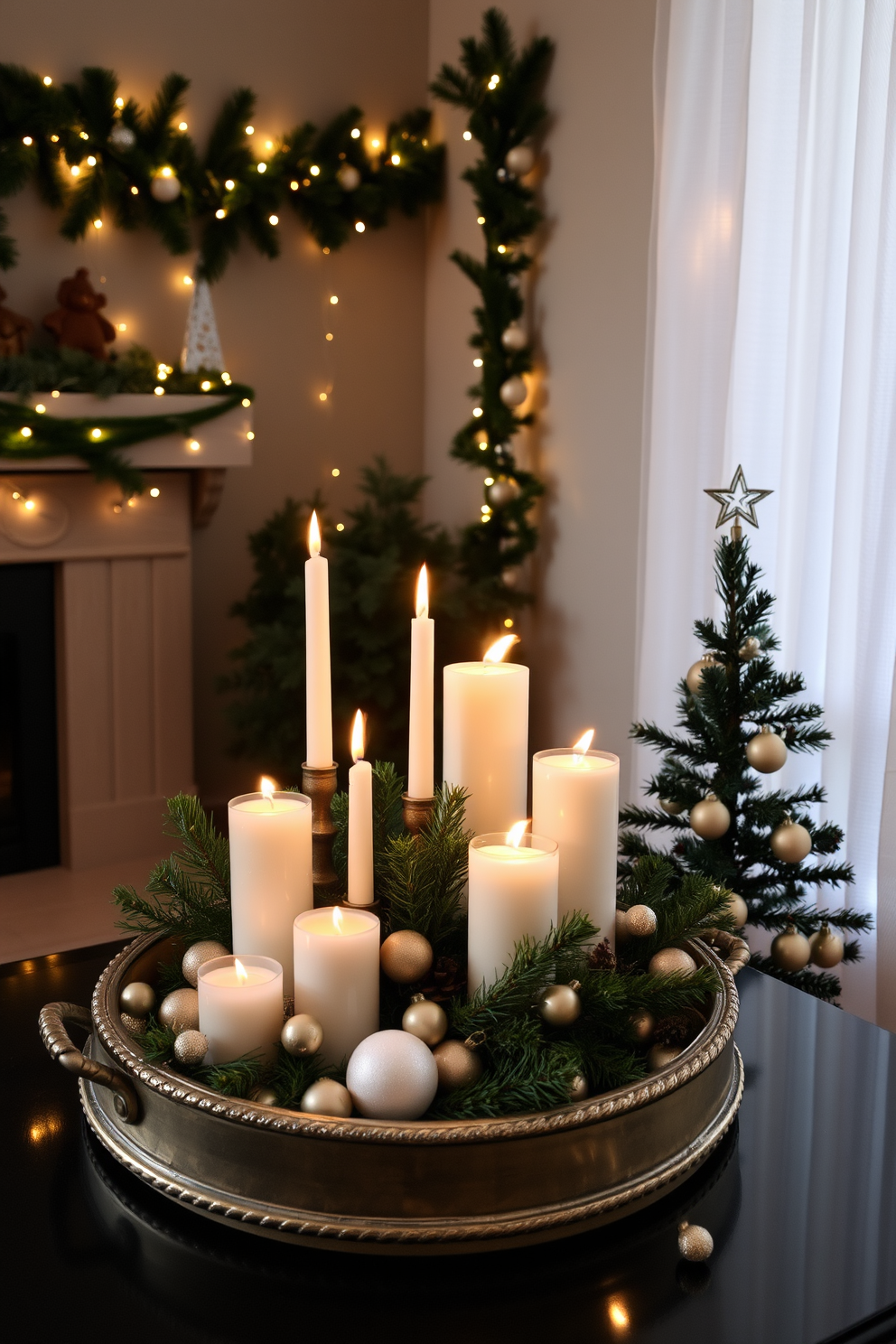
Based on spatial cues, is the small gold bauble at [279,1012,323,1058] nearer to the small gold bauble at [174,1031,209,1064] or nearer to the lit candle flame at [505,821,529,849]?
the small gold bauble at [174,1031,209,1064]

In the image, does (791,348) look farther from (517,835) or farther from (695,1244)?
(695,1244)

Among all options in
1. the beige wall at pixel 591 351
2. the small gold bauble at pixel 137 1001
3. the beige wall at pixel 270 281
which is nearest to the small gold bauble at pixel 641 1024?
the small gold bauble at pixel 137 1001

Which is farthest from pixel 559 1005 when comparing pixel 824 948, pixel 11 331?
pixel 11 331

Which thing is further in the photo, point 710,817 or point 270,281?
point 270,281

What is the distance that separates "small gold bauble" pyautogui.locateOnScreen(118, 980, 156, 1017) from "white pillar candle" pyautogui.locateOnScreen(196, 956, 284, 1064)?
0.33ft

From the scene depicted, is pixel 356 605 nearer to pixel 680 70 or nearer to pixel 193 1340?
pixel 680 70

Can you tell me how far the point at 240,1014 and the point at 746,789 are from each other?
42.4 inches

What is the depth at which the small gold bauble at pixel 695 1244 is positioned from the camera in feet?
2.28

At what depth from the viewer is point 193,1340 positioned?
63 centimetres

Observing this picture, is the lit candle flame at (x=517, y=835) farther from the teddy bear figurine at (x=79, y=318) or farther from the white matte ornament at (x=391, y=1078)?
the teddy bear figurine at (x=79, y=318)

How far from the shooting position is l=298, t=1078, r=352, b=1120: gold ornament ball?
0.70m

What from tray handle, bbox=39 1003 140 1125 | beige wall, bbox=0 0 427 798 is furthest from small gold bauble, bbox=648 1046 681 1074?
beige wall, bbox=0 0 427 798

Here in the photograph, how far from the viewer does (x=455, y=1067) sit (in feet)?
2.44

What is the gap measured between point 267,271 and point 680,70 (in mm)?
1352
